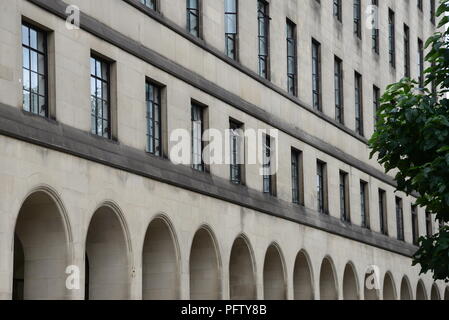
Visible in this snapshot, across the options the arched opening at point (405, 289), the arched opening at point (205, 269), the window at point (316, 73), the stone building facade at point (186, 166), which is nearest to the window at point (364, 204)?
the stone building facade at point (186, 166)

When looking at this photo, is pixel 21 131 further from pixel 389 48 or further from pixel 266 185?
pixel 389 48

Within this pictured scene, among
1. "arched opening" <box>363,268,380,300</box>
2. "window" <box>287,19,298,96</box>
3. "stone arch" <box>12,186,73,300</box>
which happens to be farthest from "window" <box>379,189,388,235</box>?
"stone arch" <box>12,186,73,300</box>

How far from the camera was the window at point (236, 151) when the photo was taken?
36219 millimetres

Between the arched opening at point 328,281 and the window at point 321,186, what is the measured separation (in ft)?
6.84

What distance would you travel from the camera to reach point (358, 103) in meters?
51.6

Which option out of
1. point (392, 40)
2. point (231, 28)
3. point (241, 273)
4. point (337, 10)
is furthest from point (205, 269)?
point (392, 40)

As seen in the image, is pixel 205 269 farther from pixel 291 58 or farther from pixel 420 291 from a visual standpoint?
pixel 420 291

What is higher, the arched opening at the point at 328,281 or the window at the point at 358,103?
the window at the point at 358,103

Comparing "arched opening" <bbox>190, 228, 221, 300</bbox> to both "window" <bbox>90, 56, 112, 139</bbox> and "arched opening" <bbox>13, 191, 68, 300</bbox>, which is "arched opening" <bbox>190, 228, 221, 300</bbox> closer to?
"window" <bbox>90, 56, 112, 139</bbox>

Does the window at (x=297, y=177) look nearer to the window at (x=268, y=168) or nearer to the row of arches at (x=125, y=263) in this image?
the row of arches at (x=125, y=263)

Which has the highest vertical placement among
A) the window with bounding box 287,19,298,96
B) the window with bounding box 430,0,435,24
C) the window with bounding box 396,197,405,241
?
the window with bounding box 430,0,435,24

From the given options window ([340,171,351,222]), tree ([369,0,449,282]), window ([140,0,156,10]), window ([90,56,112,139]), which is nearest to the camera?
tree ([369,0,449,282])

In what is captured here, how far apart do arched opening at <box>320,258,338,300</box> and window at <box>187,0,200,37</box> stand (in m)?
13.4

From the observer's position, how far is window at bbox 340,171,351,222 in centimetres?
4753
